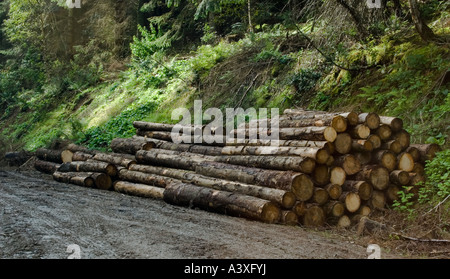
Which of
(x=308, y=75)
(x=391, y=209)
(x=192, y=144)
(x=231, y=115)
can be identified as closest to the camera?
(x=391, y=209)

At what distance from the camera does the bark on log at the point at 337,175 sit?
23.0 feet

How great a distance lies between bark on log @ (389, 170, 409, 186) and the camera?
281 inches

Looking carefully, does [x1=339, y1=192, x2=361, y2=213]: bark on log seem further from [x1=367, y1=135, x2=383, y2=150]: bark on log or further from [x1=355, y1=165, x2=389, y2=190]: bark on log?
[x1=367, y1=135, x2=383, y2=150]: bark on log

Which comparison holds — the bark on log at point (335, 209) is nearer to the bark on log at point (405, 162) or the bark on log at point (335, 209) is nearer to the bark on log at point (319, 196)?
the bark on log at point (319, 196)

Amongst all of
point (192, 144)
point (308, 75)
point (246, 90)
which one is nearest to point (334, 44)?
point (308, 75)

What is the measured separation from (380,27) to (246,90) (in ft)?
13.7

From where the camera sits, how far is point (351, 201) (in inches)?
271

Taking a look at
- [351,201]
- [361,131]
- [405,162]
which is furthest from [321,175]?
[405,162]

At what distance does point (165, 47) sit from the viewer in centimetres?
2041

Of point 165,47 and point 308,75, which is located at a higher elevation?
point 165,47

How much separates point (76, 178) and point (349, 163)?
6.85 m

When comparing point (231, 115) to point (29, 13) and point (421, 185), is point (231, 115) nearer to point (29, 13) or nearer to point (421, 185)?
point (421, 185)

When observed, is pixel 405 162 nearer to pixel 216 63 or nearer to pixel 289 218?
pixel 289 218

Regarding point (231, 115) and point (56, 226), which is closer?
point (56, 226)
